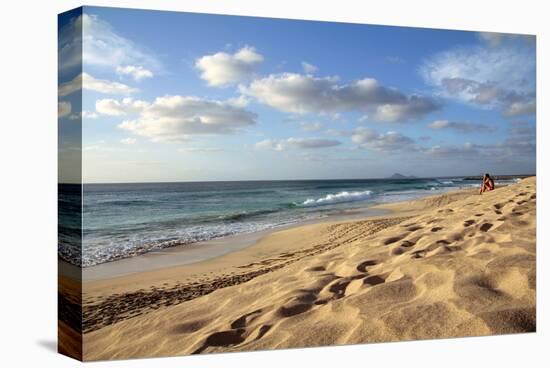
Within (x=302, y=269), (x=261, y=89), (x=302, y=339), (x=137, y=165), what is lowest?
(x=302, y=339)

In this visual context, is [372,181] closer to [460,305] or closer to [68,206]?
[460,305]

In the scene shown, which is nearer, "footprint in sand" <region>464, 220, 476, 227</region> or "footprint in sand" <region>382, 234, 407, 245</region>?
"footprint in sand" <region>382, 234, 407, 245</region>

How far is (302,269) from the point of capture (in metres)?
5.05

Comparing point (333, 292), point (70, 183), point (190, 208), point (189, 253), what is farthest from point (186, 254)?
point (333, 292)

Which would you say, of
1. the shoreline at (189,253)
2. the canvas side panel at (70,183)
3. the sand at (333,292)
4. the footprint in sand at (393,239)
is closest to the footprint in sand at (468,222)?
the sand at (333,292)

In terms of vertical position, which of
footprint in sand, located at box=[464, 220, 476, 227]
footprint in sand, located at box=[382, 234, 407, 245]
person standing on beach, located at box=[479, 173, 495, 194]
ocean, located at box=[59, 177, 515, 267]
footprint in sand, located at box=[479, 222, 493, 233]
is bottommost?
footprint in sand, located at box=[382, 234, 407, 245]

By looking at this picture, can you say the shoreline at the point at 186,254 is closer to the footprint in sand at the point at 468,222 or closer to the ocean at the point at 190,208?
the ocean at the point at 190,208

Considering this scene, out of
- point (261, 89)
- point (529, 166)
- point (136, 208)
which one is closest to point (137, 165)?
Result: point (136, 208)

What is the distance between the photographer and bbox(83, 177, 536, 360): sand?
4.40 metres

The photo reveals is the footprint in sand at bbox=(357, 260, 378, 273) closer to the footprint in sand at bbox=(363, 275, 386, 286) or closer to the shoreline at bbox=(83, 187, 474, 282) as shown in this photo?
the footprint in sand at bbox=(363, 275, 386, 286)

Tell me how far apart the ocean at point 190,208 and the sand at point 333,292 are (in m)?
0.21

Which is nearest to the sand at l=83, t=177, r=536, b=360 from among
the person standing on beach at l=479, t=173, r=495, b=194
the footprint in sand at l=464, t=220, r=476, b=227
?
the footprint in sand at l=464, t=220, r=476, b=227

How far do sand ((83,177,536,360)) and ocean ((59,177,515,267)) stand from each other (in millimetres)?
213

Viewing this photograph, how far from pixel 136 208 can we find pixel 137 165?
39 centimetres
